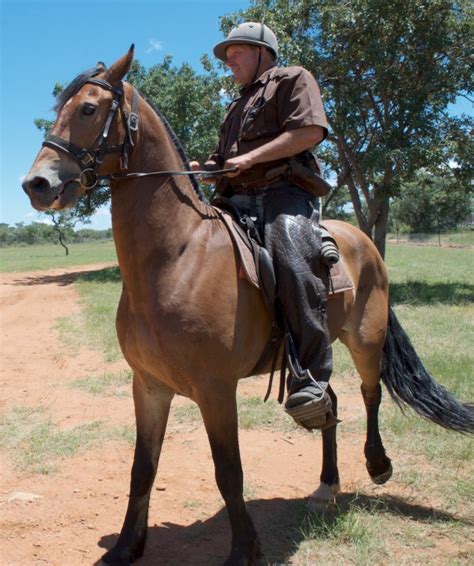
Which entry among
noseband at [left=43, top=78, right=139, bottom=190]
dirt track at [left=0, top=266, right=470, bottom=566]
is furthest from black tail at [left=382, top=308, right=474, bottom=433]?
noseband at [left=43, top=78, right=139, bottom=190]

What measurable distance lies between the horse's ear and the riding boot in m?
1.22

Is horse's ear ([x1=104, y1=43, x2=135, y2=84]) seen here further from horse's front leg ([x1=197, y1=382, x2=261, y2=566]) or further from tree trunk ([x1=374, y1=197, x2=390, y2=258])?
tree trunk ([x1=374, y1=197, x2=390, y2=258])

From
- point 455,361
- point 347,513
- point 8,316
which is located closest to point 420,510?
point 347,513

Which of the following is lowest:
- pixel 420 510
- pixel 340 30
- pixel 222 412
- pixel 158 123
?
pixel 420 510

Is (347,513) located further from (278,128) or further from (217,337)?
(278,128)

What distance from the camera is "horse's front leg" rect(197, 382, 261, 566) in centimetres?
310

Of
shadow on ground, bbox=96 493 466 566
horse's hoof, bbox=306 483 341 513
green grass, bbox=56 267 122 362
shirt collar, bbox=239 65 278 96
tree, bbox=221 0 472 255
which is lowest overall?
shadow on ground, bbox=96 493 466 566

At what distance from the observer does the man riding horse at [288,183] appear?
3.33m

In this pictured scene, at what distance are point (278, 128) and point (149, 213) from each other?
1028mm

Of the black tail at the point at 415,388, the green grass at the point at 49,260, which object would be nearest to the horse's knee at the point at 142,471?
the black tail at the point at 415,388

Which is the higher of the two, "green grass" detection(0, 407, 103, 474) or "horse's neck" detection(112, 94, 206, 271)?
"horse's neck" detection(112, 94, 206, 271)

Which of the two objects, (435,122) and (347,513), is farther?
(435,122)

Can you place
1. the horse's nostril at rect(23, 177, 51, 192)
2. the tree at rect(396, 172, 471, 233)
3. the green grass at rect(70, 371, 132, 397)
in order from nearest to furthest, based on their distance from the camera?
the horse's nostril at rect(23, 177, 51, 192)
the green grass at rect(70, 371, 132, 397)
the tree at rect(396, 172, 471, 233)

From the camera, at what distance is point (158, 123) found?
319cm
